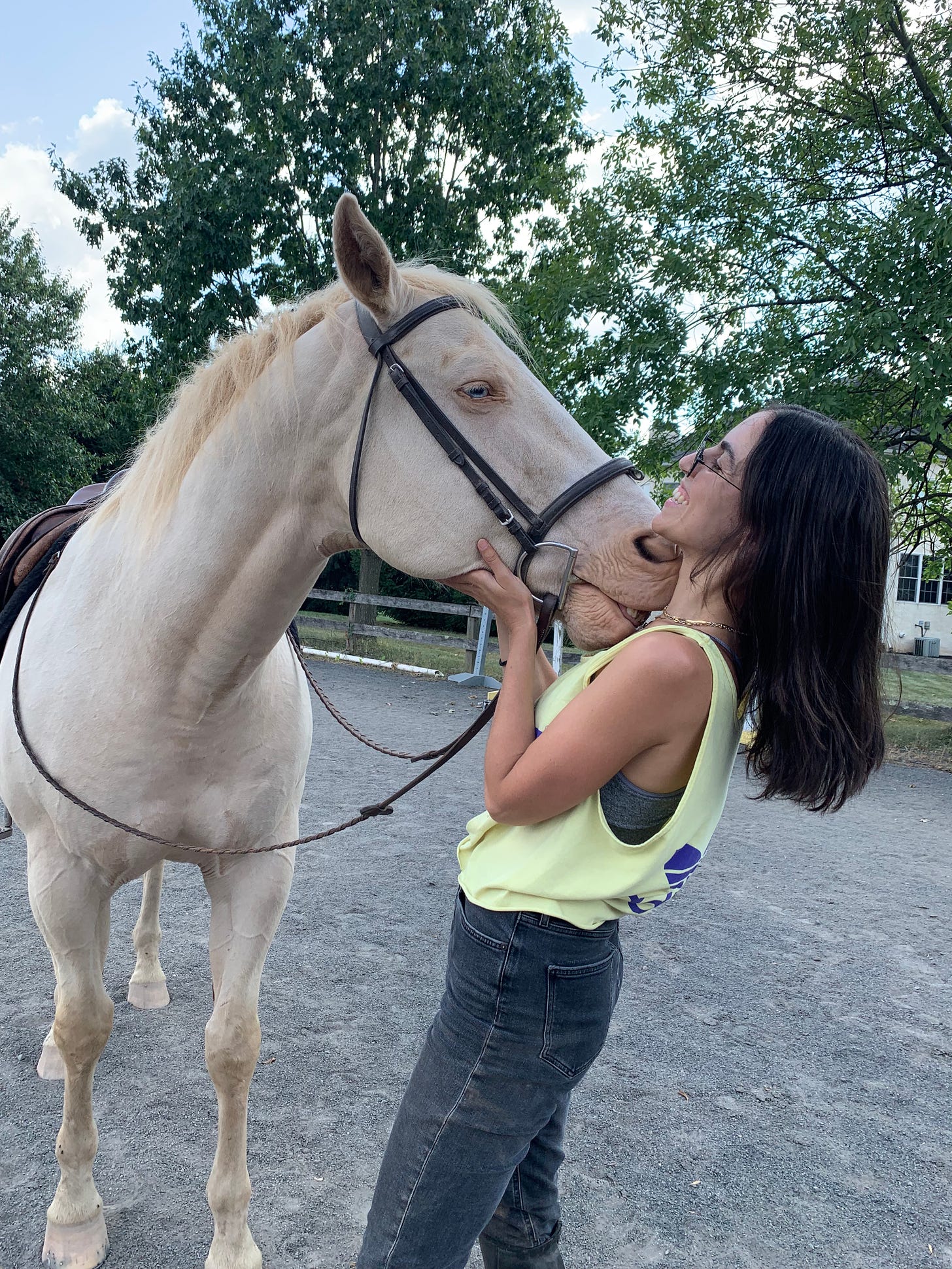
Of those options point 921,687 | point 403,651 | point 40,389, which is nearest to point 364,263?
point 403,651

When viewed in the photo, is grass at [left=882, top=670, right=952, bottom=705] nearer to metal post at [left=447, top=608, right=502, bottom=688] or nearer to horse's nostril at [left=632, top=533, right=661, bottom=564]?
metal post at [left=447, top=608, right=502, bottom=688]

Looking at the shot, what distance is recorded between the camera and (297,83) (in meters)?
13.2

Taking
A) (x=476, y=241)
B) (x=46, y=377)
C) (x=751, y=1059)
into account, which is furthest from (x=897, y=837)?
(x=46, y=377)

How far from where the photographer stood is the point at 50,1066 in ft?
8.80

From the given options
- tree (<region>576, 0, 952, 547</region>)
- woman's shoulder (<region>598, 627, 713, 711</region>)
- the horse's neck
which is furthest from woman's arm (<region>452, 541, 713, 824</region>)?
tree (<region>576, 0, 952, 547</region>)

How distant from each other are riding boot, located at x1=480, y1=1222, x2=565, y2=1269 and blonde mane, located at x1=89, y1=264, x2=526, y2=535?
5.36 ft

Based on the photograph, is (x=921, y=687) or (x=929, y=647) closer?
(x=921, y=687)

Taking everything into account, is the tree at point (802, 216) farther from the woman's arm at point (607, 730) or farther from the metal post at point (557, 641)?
the woman's arm at point (607, 730)

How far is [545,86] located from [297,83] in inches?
158

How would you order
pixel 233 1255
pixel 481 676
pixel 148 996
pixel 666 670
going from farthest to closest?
pixel 481 676 → pixel 148 996 → pixel 233 1255 → pixel 666 670

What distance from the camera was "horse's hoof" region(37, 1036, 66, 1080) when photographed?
268 centimetres

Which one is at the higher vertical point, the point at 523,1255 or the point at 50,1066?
the point at 523,1255

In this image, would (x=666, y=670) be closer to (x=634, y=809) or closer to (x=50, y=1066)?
(x=634, y=809)

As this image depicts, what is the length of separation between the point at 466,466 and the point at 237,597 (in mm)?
553
